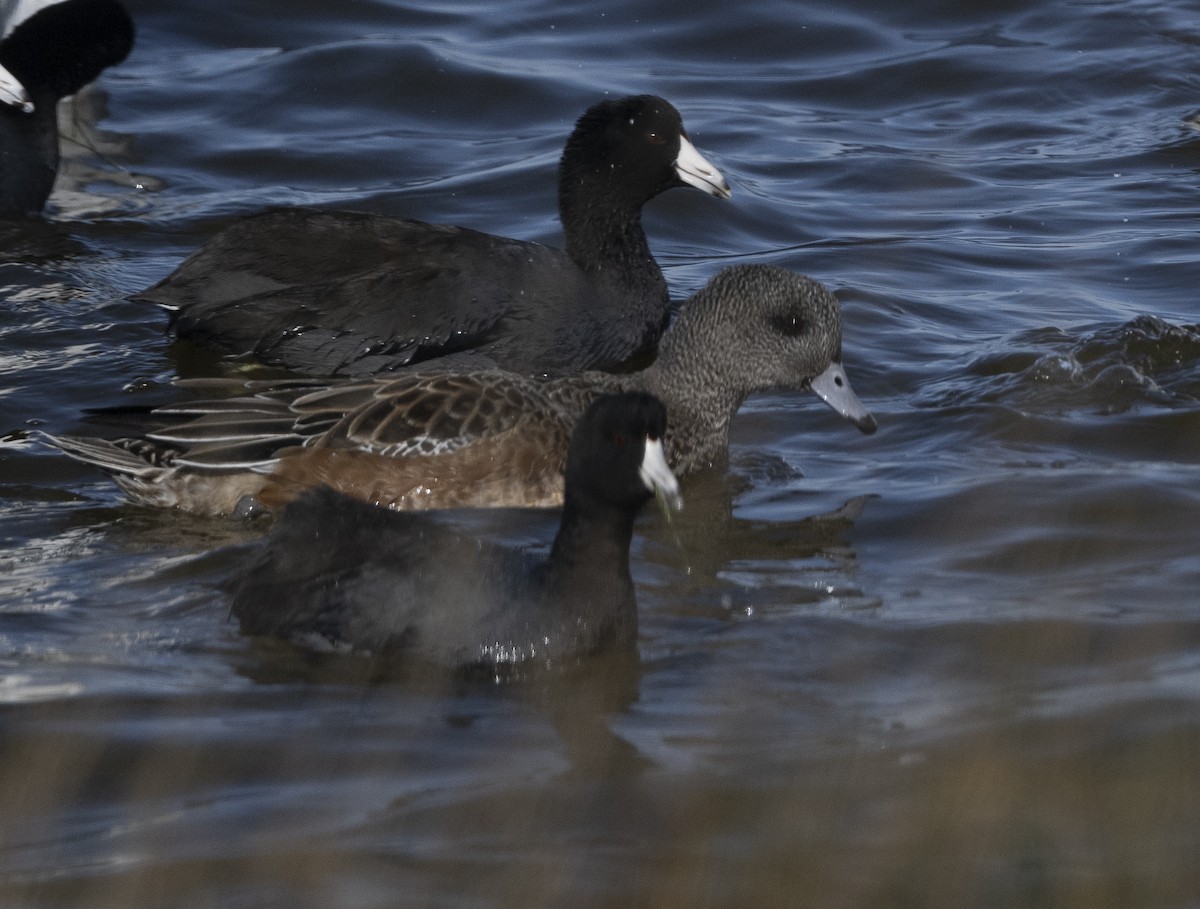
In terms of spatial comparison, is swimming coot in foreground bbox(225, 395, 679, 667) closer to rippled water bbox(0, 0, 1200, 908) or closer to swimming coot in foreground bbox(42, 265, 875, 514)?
rippled water bbox(0, 0, 1200, 908)

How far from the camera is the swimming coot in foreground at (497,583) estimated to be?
5.25 meters

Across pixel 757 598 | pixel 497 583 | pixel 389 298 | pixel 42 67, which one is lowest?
pixel 757 598

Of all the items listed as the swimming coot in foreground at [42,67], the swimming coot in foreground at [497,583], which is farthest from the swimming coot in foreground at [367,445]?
the swimming coot in foreground at [42,67]

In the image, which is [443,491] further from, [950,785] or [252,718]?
[950,785]

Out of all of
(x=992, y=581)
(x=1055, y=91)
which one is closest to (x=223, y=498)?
(x=992, y=581)

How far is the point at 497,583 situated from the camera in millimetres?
5363

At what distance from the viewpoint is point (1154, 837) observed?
4328 millimetres

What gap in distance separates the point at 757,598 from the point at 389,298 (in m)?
2.92

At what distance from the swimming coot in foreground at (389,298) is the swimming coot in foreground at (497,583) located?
2767 millimetres

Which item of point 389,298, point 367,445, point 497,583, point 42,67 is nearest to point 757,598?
point 497,583

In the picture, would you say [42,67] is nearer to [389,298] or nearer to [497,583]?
[389,298]

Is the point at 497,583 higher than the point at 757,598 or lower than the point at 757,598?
higher

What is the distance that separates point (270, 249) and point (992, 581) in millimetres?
3832

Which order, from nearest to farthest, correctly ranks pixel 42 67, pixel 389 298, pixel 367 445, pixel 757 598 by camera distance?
pixel 757 598
pixel 367 445
pixel 389 298
pixel 42 67
